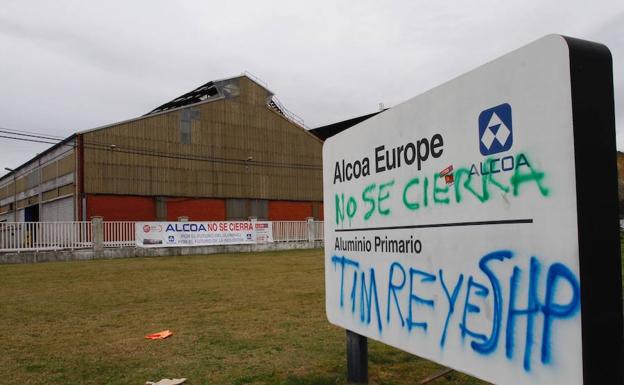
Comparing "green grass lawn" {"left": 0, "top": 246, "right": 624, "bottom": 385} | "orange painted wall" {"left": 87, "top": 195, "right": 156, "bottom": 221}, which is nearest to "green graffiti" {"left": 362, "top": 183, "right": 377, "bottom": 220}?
"green grass lawn" {"left": 0, "top": 246, "right": 624, "bottom": 385}

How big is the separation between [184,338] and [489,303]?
4595 mm

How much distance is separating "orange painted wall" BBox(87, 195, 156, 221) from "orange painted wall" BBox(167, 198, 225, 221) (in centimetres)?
144

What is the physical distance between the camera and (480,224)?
282 centimetres

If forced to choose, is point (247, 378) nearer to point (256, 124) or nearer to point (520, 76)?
point (520, 76)

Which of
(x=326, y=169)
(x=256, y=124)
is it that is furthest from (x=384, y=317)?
(x=256, y=124)

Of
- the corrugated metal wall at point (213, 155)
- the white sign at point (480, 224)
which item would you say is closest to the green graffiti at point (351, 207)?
the white sign at point (480, 224)

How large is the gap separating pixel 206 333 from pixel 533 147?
5267mm

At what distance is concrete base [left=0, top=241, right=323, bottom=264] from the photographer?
21.5 m

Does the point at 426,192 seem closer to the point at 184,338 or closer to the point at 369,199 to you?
the point at 369,199

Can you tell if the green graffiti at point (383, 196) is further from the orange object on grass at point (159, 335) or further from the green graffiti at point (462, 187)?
the orange object on grass at point (159, 335)

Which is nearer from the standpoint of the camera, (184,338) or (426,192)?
(426,192)

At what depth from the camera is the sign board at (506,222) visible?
2254 mm

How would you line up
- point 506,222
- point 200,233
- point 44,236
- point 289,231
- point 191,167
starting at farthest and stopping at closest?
point 191,167 → point 289,231 → point 200,233 → point 44,236 → point 506,222

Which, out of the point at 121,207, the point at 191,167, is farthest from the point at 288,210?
the point at 121,207
